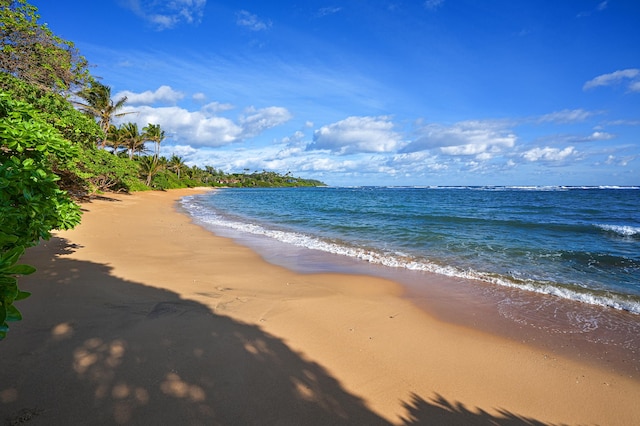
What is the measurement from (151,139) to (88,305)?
5321 centimetres

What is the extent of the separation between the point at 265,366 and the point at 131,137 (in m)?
49.1

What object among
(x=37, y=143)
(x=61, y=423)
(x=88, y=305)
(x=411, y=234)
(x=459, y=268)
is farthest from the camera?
(x=411, y=234)

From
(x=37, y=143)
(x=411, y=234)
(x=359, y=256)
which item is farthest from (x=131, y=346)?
(x=411, y=234)

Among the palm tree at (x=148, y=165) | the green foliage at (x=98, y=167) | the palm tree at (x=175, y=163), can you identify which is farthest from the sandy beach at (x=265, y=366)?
the palm tree at (x=175, y=163)

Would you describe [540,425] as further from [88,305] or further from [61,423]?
[88,305]

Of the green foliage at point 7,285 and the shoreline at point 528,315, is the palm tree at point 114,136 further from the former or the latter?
the green foliage at point 7,285

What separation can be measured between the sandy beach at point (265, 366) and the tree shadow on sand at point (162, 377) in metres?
0.01

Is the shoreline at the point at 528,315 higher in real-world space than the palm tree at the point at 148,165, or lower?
lower

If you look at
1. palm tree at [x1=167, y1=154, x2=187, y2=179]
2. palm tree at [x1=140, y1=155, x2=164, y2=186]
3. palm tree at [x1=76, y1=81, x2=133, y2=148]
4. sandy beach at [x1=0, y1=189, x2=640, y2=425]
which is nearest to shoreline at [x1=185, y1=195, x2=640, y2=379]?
sandy beach at [x1=0, y1=189, x2=640, y2=425]

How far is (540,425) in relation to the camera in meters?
3.07

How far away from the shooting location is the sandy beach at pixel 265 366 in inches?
117

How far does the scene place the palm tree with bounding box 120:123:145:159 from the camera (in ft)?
139

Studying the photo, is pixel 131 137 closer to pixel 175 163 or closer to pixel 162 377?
pixel 175 163

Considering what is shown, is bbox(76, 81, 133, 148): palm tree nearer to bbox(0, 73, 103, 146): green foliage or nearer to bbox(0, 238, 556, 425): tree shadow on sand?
bbox(0, 73, 103, 146): green foliage
